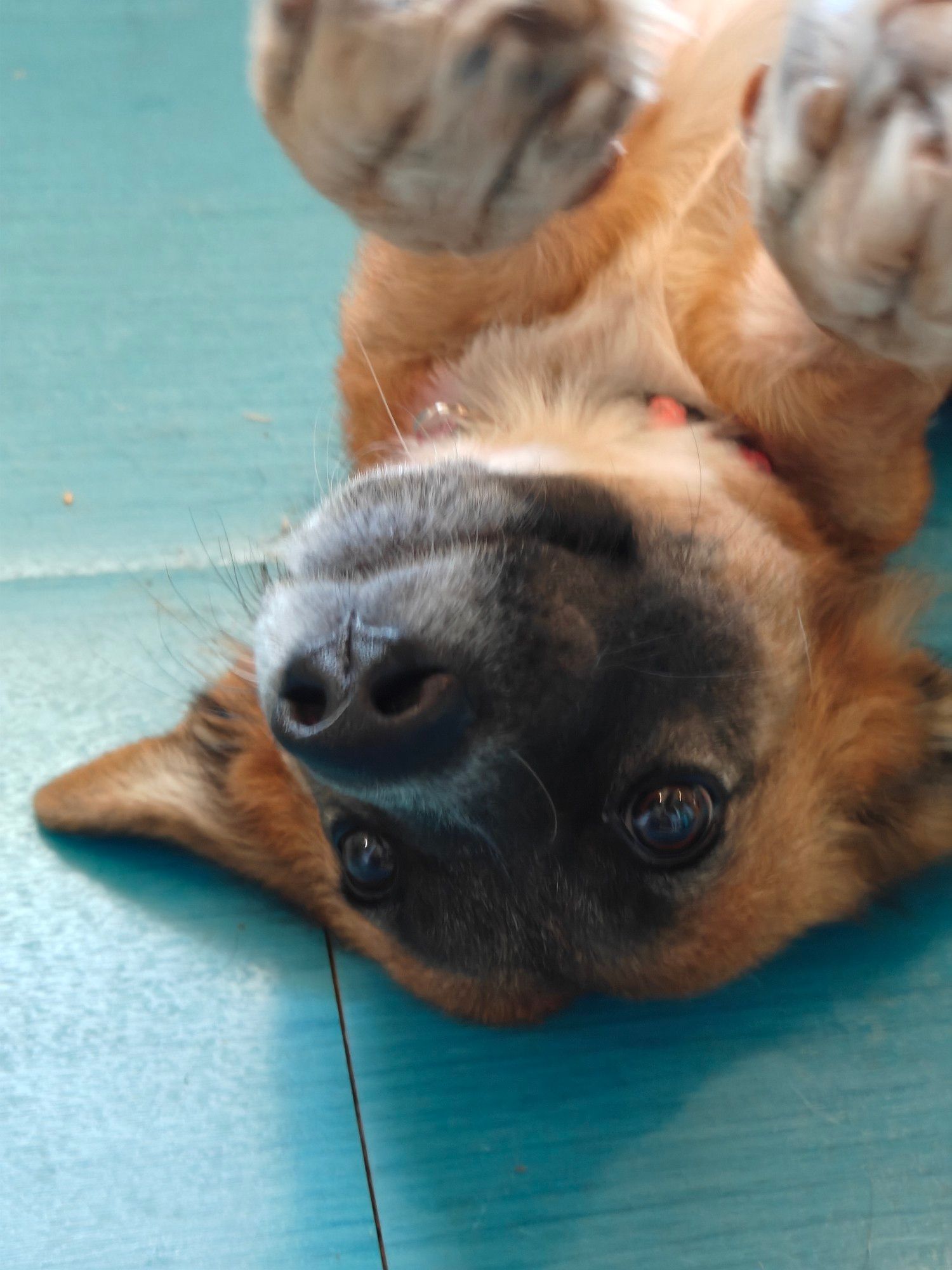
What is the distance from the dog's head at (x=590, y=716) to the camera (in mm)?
1172

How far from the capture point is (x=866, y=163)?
100 cm

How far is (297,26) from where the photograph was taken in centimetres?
108

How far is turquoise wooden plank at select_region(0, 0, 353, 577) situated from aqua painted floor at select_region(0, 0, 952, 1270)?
13 millimetres

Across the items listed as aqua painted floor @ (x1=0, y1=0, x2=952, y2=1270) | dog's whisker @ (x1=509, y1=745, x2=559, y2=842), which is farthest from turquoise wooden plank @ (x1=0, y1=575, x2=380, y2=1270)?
dog's whisker @ (x1=509, y1=745, x2=559, y2=842)

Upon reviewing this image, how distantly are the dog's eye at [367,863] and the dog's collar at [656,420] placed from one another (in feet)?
1.88

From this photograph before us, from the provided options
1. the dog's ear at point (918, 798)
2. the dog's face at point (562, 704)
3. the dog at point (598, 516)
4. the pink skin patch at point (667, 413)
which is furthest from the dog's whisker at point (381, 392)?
the dog's ear at point (918, 798)

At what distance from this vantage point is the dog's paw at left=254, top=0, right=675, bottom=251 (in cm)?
103

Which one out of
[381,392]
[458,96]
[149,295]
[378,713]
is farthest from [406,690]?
[149,295]

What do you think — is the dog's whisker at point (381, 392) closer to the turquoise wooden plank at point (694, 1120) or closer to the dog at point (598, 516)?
the dog at point (598, 516)

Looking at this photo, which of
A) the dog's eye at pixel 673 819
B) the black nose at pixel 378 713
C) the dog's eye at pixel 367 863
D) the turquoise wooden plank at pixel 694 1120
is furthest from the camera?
the turquoise wooden plank at pixel 694 1120

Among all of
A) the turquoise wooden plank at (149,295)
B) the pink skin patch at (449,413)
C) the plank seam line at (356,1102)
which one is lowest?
the plank seam line at (356,1102)

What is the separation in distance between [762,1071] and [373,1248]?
0.58 m

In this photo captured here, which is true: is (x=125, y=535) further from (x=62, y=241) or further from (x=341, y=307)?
(x=62, y=241)

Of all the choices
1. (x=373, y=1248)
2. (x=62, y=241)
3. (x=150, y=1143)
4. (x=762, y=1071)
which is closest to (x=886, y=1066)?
(x=762, y=1071)
